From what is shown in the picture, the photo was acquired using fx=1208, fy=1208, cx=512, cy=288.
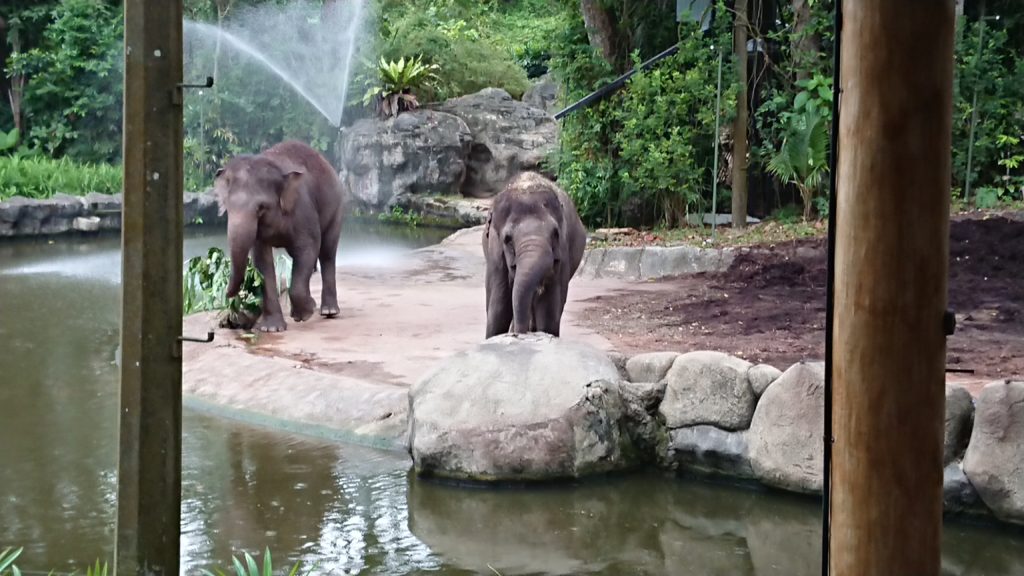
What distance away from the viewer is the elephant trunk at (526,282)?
27.3 ft

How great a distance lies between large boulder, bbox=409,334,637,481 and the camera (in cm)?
705

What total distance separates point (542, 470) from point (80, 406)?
378cm

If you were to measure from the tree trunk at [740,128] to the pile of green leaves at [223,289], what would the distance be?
626 centimetres

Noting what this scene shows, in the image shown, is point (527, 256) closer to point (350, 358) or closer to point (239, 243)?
point (350, 358)

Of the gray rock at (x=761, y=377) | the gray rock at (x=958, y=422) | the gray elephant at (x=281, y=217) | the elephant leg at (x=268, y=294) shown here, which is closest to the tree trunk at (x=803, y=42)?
the gray elephant at (x=281, y=217)

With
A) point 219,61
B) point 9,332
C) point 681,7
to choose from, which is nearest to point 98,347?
point 9,332

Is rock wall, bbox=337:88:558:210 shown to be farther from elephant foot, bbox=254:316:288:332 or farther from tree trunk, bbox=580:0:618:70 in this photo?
elephant foot, bbox=254:316:288:332

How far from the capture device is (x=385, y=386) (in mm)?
8445

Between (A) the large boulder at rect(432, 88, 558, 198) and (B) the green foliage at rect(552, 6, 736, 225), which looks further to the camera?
(A) the large boulder at rect(432, 88, 558, 198)

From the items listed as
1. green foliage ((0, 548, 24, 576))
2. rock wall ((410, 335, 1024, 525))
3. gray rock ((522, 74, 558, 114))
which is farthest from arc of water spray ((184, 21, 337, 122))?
green foliage ((0, 548, 24, 576))

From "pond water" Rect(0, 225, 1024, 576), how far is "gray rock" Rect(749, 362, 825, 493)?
153 millimetres

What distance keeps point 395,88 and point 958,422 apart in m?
22.1

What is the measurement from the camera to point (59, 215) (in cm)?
2127

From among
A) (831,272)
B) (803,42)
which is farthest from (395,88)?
(831,272)
